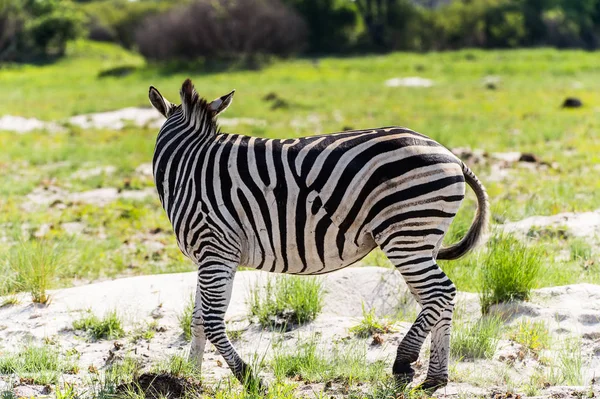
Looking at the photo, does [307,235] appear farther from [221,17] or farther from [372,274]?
[221,17]

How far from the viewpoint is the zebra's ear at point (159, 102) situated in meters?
5.25

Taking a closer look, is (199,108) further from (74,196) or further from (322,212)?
(74,196)

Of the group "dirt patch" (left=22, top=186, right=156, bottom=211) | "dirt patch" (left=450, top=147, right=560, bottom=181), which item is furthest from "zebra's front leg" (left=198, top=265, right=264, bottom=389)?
"dirt patch" (left=450, top=147, right=560, bottom=181)

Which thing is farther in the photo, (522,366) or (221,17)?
(221,17)

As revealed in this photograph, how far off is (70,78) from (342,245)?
31.0 meters

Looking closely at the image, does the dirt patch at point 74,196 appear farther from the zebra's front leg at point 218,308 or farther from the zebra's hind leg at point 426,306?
the zebra's hind leg at point 426,306

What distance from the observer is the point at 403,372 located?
476cm

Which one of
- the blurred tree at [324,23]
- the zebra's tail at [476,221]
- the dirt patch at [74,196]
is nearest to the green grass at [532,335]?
the zebra's tail at [476,221]

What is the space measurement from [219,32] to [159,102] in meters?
36.7

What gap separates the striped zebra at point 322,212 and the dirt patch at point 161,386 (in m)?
0.30

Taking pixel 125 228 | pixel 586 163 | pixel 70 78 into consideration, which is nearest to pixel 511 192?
pixel 586 163

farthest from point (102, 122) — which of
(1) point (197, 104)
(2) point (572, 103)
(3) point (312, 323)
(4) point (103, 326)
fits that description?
(1) point (197, 104)

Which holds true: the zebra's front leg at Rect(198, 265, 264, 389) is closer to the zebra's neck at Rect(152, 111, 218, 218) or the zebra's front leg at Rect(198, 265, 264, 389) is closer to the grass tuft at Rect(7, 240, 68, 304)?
the zebra's neck at Rect(152, 111, 218, 218)

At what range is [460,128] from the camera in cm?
1639
